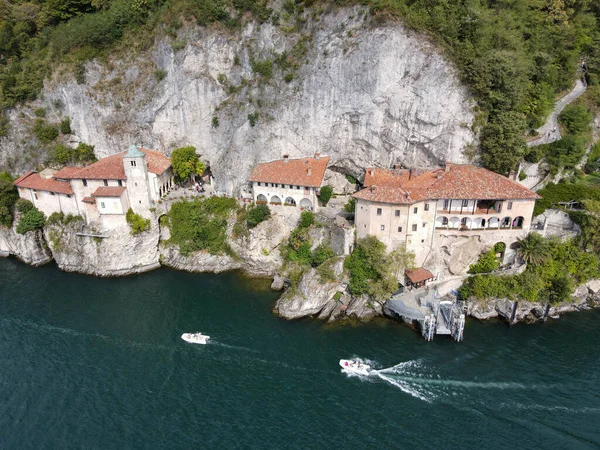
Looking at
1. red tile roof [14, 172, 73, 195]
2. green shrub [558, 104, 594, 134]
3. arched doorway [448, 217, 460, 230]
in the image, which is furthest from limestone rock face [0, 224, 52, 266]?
green shrub [558, 104, 594, 134]

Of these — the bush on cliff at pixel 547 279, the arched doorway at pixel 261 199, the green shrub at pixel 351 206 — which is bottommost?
the bush on cliff at pixel 547 279

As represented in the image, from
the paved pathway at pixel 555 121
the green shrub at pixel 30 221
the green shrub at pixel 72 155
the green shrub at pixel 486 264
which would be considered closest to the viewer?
the green shrub at pixel 486 264

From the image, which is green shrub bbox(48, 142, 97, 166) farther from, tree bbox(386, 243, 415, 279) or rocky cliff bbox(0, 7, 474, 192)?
tree bbox(386, 243, 415, 279)

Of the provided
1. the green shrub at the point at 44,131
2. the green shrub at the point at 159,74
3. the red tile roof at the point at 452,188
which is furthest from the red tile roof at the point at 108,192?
the red tile roof at the point at 452,188

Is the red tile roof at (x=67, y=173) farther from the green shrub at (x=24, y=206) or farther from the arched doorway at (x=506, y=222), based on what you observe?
the arched doorway at (x=506, y=222)

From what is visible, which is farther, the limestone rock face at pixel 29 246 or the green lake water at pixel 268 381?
the limestone rock face at pixel 29 246

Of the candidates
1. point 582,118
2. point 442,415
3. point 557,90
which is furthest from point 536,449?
point 557,90
